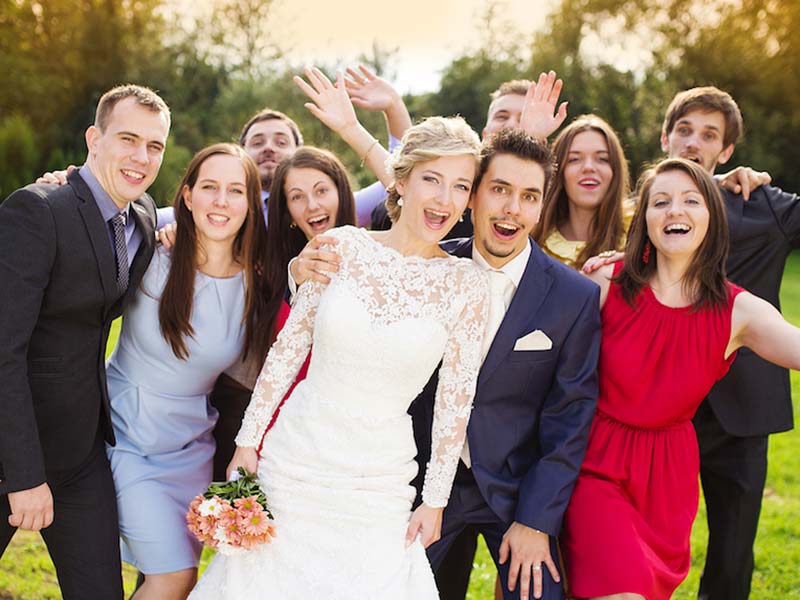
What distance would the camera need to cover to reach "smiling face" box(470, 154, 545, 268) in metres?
3.56

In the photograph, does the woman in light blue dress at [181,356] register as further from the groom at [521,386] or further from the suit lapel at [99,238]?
the groom at [521,386]

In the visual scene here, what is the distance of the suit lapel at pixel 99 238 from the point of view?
11.2ft

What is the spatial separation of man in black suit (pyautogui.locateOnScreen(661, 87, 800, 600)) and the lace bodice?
1.91 meters

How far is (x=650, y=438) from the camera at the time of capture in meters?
3.60

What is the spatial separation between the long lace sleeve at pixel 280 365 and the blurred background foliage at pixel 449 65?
2261 centimetres

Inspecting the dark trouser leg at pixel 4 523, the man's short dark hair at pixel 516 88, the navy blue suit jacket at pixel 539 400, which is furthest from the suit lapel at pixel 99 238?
the man's short dark hair at pixel 516 88

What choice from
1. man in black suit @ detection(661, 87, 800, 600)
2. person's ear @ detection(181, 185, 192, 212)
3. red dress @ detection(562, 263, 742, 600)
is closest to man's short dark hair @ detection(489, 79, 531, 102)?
man in black suit @ detection(661, 87, 800, 600)

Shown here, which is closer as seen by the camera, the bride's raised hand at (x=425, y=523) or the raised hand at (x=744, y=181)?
the bride's raised hand at (x=425, y=523)

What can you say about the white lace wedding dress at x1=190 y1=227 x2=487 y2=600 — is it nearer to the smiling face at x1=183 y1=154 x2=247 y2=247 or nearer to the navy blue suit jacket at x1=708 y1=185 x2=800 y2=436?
the smiling face at x1=183 y1=154 x2=247 y2=247

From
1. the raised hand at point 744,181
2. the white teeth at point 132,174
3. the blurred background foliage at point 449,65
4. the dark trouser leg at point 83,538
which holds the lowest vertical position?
the dark trouser leg at point 83,538

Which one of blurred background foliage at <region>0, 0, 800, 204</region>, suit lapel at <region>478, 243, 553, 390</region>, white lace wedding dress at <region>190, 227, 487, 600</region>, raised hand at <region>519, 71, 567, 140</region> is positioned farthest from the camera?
blurred background foliage at <region>0, 0, 800, 204</region>

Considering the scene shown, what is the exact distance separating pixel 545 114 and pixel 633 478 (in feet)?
6.60

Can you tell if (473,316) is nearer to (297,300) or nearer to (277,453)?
(297,300)

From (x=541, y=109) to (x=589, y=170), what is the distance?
69 centimetres
